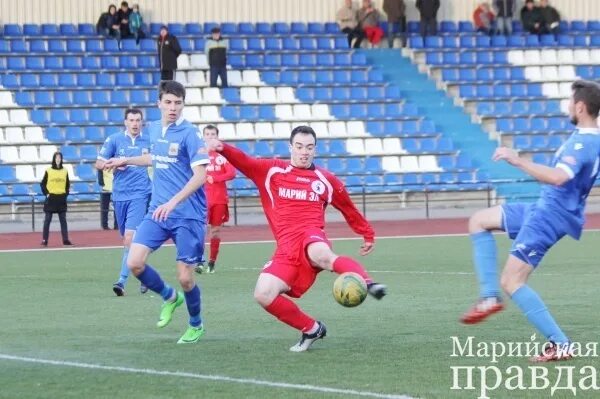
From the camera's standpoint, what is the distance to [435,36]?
128 ft

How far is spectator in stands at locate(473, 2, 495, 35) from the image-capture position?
3928 centimetres

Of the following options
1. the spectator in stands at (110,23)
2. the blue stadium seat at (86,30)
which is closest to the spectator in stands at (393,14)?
the spectator in stands at (110,23)

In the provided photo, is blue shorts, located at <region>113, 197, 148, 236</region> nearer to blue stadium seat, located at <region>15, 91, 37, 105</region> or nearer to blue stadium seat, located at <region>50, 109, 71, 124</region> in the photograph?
blue stadium seat, located at <region>50, 109, 71, 124</region>

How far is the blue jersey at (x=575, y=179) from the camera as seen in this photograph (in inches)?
357

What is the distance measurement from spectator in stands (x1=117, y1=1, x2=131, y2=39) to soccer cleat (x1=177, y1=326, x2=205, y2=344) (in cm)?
2532

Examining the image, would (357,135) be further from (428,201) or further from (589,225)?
(589,225)

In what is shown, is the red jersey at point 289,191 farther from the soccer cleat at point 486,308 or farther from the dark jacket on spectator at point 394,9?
the dark jacket on spectator at point 394,9

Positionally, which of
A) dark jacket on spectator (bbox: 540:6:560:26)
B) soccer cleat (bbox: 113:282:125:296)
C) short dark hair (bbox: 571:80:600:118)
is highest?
dark jacket on spectator (bbox: 540:6:560:26)

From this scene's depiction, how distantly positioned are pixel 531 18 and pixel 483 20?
1464 millimetres

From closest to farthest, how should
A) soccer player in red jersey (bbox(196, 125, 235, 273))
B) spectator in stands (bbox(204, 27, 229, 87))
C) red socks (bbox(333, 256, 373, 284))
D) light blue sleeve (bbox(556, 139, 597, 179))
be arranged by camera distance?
light blue sleeve (bbox(556, 139, 597, 179)) < red socks (bbox(333, 256, 373, 284)) < soccer player in red jersey (bbox(196, 125, 235, 273)) < spectator in stands (bbox(204, 27, 229, 87))

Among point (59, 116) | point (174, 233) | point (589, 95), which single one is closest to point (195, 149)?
point (174, 233)

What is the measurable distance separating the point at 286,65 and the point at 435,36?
16.2ft

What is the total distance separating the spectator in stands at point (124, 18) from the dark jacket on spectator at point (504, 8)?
1060 cm

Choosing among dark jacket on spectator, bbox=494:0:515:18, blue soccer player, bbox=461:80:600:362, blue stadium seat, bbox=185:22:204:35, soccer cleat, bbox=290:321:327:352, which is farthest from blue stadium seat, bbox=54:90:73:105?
blue soccer player, bbox=461:80:600:362
